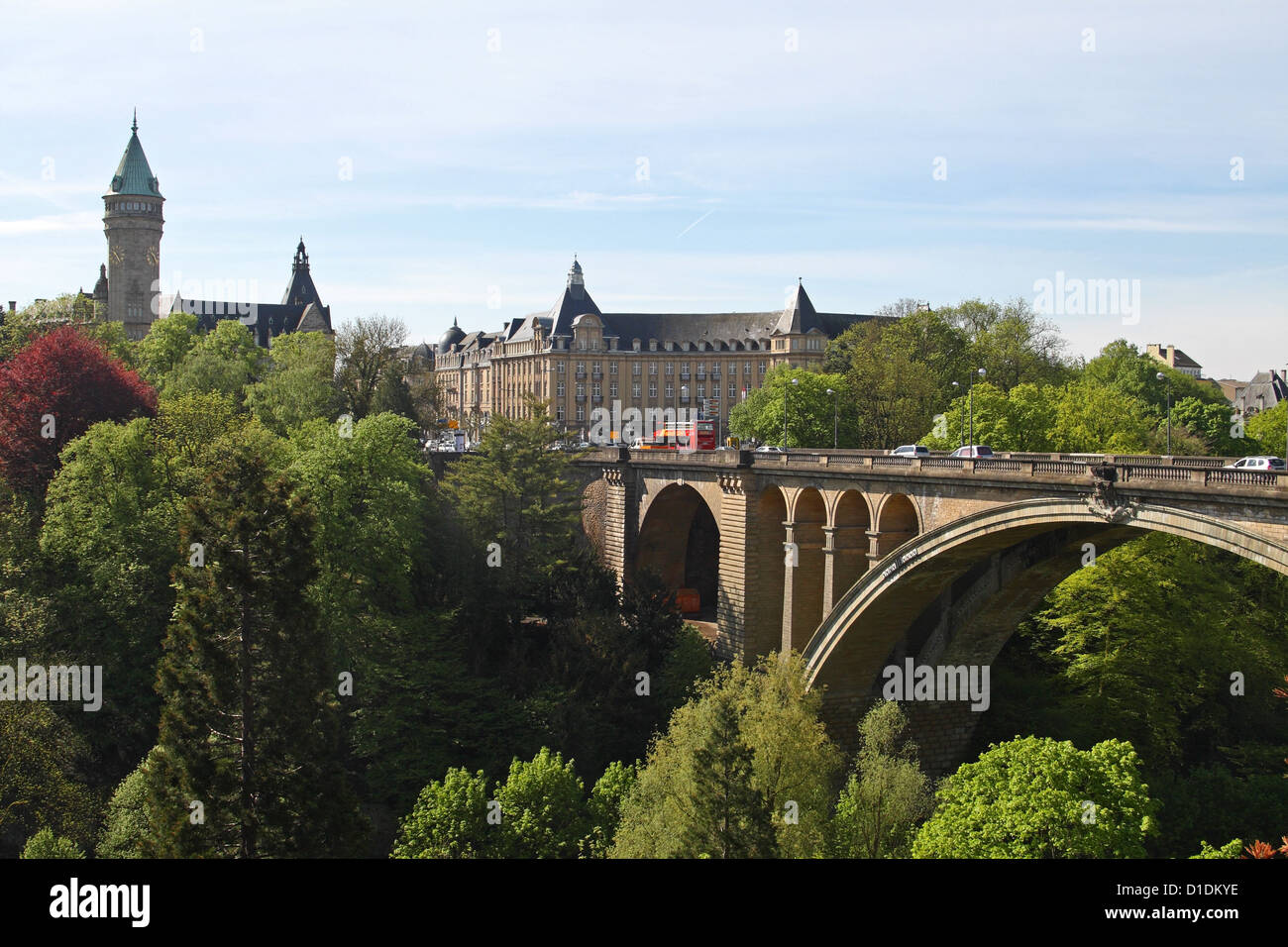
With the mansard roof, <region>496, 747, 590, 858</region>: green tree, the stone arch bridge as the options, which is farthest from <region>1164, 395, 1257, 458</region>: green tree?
the mansard roof

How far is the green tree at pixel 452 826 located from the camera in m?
28.2

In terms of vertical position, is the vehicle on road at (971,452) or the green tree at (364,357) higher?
the green tree at (364,357)

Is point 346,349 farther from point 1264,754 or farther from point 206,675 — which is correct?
point 1264,754

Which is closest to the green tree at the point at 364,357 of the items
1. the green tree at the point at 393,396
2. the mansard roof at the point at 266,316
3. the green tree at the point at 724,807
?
the green tree at the point at 393,396

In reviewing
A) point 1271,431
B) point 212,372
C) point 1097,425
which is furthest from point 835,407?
point 212,372

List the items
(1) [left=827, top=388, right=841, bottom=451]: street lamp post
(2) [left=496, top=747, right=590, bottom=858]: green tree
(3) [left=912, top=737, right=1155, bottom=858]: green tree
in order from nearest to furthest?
(3) [left=912, top=737, right=1155, bottom=858]: green tree, (2) [left=496, top=747, right=590, bottom=858]: green tree, (1) [left=827, top=388, right=841, bottom=451]: street lamp post

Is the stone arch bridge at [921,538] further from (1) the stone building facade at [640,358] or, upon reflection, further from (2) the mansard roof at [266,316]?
(2) the mansard roof at [266,316]

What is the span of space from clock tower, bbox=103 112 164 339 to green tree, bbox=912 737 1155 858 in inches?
3793

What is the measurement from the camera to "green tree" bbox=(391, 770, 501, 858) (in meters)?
28.2

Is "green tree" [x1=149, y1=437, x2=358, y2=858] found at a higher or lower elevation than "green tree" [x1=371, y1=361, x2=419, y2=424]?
lower

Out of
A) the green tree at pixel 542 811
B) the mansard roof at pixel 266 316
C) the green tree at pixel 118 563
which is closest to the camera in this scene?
the green tree at pixel 542 811

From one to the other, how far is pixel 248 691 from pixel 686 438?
38.5 metres

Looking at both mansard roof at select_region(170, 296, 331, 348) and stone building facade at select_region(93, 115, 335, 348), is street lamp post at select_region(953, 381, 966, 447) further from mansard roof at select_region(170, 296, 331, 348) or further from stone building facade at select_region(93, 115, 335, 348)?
mansard roof at select_region(170, 296, 331, 348)
